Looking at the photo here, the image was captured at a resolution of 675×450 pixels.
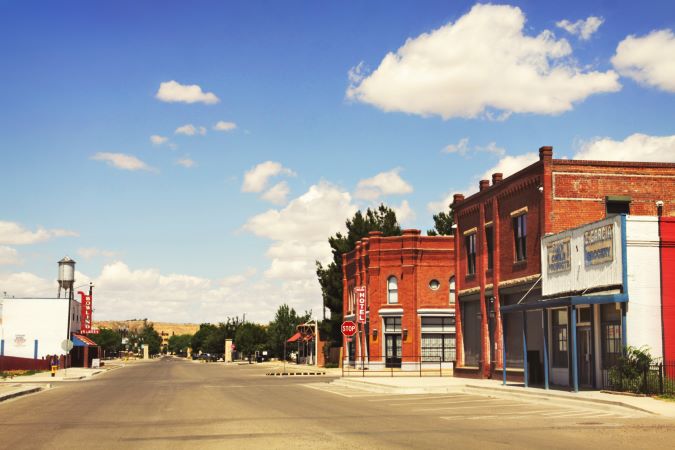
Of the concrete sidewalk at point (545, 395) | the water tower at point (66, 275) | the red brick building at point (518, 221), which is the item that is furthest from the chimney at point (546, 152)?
the water tower at point (66, 275)

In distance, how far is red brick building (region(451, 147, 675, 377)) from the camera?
34.1 m

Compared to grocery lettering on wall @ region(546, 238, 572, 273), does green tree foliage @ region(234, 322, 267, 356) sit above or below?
below

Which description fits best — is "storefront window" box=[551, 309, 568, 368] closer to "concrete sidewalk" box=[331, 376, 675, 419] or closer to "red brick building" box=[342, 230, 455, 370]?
"concrete sidewalk" box=[331, 376, 675, 419]

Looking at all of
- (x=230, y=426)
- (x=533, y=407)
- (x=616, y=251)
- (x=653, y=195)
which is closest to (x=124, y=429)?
(x=230, y=426)

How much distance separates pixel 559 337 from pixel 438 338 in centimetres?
2803

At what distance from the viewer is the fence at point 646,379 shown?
24.7m

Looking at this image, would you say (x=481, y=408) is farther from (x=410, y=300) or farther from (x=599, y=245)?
(x=410, y=300)

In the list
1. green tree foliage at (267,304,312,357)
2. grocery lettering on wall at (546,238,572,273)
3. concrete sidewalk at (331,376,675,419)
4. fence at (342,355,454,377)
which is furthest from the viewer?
green tree foliage at (267,304,312,357)

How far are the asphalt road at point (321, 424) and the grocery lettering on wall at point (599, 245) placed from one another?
6.10 meters

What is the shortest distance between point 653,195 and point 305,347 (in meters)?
59.6

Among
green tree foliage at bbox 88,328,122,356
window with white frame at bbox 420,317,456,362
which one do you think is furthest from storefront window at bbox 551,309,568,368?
green tree foliage at bbox 88,328,122,356

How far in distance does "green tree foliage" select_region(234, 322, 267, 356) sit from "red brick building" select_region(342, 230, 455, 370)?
55775mm

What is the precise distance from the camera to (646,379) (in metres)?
24.7

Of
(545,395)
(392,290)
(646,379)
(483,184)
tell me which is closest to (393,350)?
(392,290)
